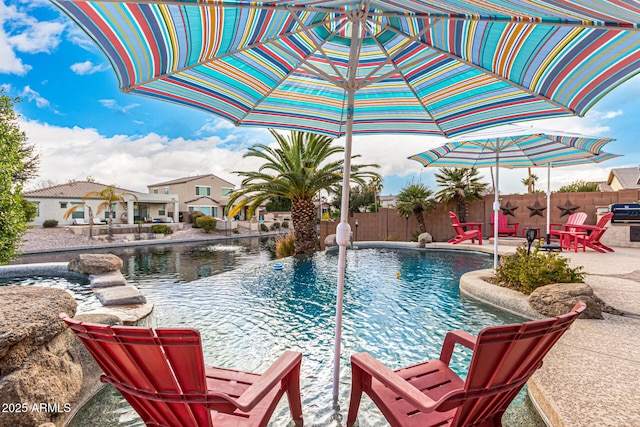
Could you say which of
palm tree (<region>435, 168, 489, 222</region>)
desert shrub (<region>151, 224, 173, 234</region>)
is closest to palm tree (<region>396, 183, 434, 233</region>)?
palm tree (<region>435, 168, 489, 222</region>)

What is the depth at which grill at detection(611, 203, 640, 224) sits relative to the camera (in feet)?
39.2

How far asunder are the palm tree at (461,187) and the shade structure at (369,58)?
13898 mm

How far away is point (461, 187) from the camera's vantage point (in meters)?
16.9

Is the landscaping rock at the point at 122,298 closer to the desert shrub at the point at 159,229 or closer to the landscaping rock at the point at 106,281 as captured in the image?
the landscaping rock at the point at 106,281

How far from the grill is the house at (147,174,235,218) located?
3517 centimetres

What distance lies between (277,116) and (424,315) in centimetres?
364

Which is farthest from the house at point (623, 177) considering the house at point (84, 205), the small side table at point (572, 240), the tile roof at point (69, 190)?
the tile roof at point (69, 190)

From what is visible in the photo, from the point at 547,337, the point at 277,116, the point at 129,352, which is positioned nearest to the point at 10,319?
the point at 129,352

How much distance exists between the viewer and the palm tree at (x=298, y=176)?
1329 centimetres

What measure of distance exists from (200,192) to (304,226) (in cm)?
3454

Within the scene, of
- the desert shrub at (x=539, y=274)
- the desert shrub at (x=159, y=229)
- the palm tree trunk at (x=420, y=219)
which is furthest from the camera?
the desert shrub at (x=159, y=229)

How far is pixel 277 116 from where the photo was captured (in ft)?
13.0

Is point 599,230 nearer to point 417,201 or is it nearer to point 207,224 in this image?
point 417,201

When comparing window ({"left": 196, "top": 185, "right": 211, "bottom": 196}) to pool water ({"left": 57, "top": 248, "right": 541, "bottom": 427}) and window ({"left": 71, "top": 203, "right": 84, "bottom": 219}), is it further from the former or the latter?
pool water ({"left": 57, "top": 248, "right": 541, "bottom": 427})
